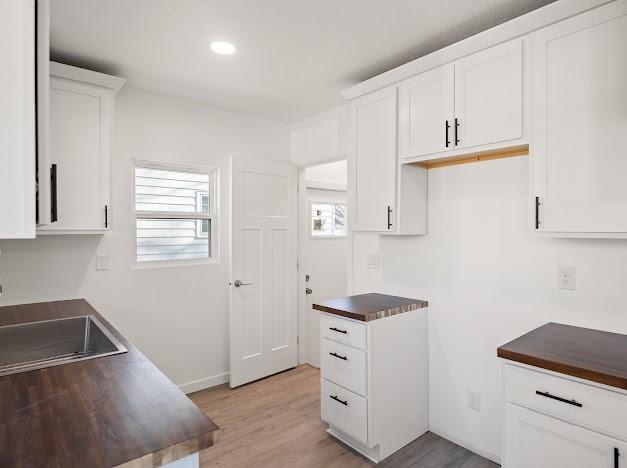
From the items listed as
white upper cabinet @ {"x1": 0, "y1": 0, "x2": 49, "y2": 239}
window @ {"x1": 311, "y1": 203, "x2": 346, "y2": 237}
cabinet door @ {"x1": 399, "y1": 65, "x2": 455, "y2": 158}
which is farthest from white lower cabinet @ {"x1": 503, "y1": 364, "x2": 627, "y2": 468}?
window @ {"x1": 311, "y1": 203, "x2": 346, "y2": 237}

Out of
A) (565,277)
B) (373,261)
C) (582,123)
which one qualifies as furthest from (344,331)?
(582,123)

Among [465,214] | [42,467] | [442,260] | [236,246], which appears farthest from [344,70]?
[42,467]

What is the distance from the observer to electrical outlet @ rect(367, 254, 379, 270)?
289 cm

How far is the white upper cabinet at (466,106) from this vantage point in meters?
1.86

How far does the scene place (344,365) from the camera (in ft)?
7.59

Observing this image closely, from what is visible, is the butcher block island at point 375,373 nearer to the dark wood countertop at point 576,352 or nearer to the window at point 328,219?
the dark wood countertop at point 576,352

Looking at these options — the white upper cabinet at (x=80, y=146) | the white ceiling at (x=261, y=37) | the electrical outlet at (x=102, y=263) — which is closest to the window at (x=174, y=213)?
the electrical outlet at (x=102, y=263)

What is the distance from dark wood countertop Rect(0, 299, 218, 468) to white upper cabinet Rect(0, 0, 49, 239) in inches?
21.0

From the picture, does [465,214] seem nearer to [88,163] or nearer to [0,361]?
[88,163]

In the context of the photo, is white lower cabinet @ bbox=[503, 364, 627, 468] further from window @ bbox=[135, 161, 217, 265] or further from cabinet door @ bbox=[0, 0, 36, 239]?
window @ bbox=[135, 161, 217, 265]

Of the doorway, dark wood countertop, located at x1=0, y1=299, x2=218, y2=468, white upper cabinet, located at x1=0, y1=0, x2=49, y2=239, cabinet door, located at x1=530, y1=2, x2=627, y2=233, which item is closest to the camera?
white upper cabinet, located at x1=0, y1=0, x2=49, y2=239

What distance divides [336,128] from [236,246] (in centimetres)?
136

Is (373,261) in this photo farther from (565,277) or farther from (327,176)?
(327,176)

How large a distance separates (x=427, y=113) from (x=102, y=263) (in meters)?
2.48
